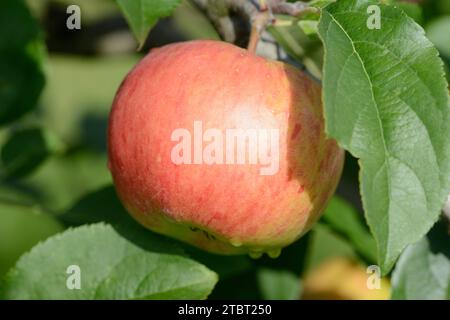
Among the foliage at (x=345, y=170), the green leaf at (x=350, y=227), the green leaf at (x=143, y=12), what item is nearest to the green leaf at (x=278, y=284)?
the foliage at (x=345, y=170)

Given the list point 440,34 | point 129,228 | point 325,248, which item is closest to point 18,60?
point 129,228

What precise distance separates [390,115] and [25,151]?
855mm

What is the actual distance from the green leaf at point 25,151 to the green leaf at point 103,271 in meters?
0.47

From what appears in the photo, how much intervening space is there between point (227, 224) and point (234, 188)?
5cm

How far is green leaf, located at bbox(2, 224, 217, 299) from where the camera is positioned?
1.18m

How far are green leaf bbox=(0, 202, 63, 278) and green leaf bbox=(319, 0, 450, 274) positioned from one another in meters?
1.09

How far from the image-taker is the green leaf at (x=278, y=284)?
1.51 metres

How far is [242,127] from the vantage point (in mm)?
1052

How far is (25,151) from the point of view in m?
1.70

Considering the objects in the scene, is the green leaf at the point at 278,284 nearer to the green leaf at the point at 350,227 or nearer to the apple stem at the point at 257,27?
the green leaf at the point at 350,227

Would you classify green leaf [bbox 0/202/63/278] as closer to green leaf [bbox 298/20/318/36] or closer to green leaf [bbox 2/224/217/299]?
green leaf [bbox 2/224/217/299]

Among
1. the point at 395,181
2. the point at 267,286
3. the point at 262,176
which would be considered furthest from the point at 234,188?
the point at 267,286

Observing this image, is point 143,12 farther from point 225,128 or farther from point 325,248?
point 325,248
